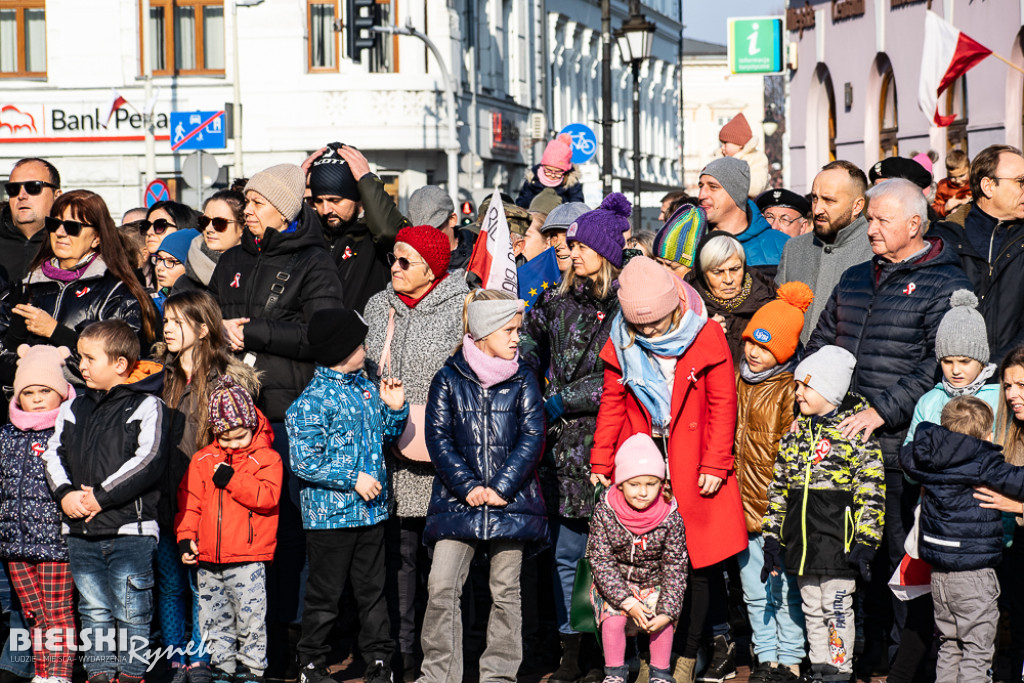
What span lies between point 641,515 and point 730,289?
5.37 feet

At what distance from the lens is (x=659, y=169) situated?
64000 millimetres

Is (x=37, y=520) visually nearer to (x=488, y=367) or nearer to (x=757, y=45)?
(x=488, y=367)

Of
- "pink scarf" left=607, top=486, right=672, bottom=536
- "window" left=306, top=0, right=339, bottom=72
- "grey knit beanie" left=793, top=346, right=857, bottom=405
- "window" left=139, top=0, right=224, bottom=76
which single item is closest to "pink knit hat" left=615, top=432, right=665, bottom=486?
"pink scarf" left=607, top=486, right=672, bottom=536

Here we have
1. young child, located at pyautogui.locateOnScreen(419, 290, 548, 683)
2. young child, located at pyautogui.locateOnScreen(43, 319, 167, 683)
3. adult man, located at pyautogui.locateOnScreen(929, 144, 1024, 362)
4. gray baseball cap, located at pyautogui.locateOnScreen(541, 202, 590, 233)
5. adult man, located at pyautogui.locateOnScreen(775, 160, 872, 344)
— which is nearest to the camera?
young child, located at pyautogui.locateOnScreen(419, 290, 548, 683)

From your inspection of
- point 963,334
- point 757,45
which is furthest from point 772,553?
point 757,45

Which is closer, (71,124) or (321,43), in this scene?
(71,124)

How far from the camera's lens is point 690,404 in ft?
23.5

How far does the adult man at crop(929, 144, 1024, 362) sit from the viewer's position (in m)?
7.83

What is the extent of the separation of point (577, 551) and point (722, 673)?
94 centimetres

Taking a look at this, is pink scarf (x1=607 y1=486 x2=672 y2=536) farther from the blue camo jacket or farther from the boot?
the blue camo jacket

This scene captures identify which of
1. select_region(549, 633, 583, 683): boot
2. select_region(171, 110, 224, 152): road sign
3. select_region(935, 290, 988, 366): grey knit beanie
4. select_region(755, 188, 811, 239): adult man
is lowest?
select_region(549, 633, 583, 683): boot

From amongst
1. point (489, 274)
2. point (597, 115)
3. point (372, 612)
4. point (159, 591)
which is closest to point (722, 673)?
point (372, 612)

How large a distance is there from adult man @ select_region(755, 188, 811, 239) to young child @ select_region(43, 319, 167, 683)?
5598 mm

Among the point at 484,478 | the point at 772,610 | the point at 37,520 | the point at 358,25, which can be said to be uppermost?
the point at 358,25
